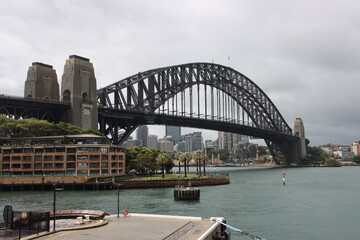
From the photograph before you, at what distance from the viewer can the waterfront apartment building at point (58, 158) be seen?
7256cm

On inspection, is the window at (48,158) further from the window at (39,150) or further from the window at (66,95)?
the window at (66,95)

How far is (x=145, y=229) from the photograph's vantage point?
75.8 ft

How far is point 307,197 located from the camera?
57219 millimetres

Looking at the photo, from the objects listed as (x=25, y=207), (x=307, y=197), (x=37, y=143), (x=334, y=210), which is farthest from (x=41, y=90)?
(x=334, y=210)

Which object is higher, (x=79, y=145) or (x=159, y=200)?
(x=79, y=145)

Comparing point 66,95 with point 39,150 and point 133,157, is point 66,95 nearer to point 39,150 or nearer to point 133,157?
point 39,150

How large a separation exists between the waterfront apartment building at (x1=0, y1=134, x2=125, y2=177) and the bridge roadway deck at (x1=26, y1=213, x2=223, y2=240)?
156 ft

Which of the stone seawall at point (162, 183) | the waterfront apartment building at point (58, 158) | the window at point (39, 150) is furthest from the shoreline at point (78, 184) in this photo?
the window at point (39, 150)

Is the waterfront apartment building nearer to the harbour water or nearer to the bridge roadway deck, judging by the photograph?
the harbour water

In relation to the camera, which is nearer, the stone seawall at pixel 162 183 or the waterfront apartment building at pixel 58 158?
the stone seawall at pixel 162 183

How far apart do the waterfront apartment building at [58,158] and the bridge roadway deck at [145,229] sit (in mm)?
47638

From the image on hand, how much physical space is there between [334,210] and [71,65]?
66.2m

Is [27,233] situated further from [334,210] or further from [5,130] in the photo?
[5,130]

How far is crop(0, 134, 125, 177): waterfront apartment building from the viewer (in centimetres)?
7256
